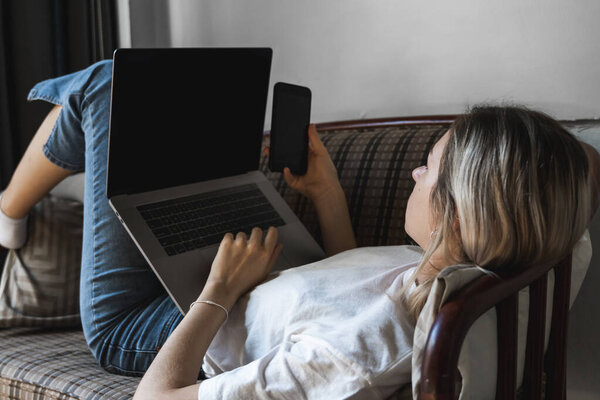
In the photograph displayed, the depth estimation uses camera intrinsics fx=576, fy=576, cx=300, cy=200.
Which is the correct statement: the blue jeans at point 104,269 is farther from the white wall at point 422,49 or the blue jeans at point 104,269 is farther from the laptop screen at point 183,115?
the white wall at point 422,49

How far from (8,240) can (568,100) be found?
1.35m

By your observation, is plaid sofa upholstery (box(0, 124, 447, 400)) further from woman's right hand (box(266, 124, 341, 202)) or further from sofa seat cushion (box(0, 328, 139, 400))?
woman's right hand (box(266, 124, 341, 202))

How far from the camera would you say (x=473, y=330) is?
2.20 feet

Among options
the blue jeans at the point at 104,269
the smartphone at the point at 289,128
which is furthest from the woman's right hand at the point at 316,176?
the blue jeans at the point at 104,269

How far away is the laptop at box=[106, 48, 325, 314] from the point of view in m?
1.01

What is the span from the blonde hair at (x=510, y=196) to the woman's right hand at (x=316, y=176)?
53 cm

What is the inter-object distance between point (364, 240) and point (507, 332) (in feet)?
2.12

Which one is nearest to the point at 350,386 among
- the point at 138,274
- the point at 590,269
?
the point at 138,274

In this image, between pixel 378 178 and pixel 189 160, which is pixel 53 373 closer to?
pixel 189 160

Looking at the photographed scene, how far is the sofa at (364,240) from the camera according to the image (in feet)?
3.51

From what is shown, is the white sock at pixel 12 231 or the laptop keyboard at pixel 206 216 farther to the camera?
the white sock at pixel 12 231

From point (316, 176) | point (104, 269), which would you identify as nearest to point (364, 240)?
point (316, 176)

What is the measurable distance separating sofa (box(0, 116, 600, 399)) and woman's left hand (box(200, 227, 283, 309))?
253mm

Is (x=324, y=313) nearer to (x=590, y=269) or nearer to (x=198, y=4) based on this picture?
(x=590, y=269)
